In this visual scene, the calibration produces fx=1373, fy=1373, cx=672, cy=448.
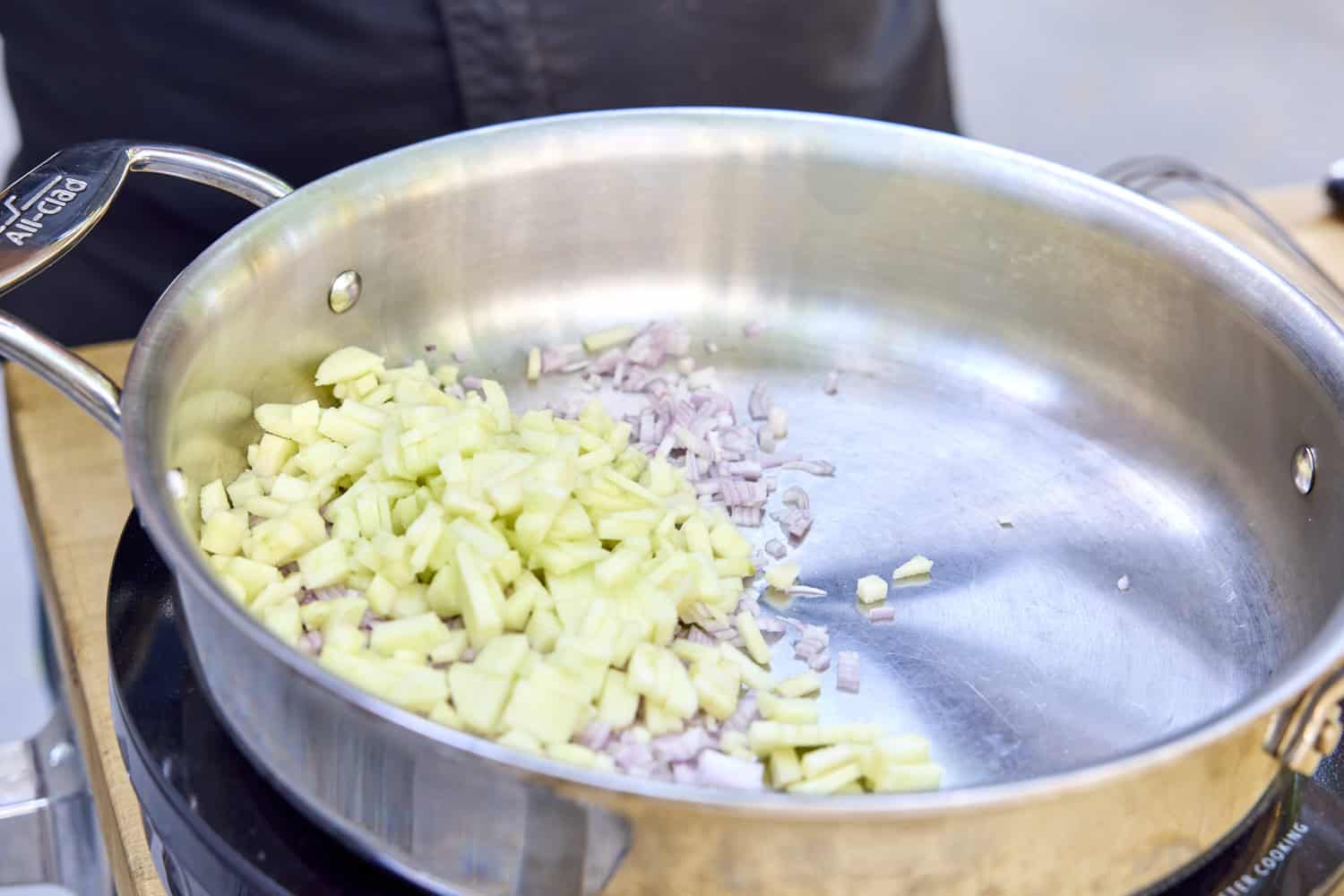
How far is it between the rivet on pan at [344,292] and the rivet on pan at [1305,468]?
512 millimetres

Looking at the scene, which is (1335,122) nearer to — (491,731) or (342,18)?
(342,18)

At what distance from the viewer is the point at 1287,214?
1.17 metres

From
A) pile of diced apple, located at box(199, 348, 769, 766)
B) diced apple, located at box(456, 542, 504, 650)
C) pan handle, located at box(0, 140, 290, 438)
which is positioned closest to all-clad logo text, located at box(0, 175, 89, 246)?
pan handle, located at box(0, 140, 290, 438)

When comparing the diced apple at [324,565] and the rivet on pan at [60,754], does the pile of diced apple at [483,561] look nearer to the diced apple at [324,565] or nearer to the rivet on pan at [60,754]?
the diced apple at [324,565]

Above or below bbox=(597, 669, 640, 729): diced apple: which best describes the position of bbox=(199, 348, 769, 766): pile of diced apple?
above

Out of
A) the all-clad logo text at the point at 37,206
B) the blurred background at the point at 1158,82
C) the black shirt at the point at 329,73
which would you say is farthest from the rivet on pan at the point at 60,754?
the blurred background at the point at 1158,82

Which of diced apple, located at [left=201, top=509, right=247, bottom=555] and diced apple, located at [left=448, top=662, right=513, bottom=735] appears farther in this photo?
diced apple, located at [left=201, top=509, right=247, bottom=555]

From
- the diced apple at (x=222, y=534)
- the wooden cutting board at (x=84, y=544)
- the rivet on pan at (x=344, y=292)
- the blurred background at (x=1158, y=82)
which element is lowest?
the blurred background at (x=1158, y=82)

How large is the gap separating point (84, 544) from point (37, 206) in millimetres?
261

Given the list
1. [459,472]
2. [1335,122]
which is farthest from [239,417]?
[1335,122]

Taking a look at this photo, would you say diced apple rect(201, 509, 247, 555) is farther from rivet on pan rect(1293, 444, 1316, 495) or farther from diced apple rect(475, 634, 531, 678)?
rivet on pan rect(1293, 444, 1316, 495)

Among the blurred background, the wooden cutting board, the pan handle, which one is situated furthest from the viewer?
the blurred background

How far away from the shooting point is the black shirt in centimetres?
93

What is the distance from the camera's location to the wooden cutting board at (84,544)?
0.68 meters
